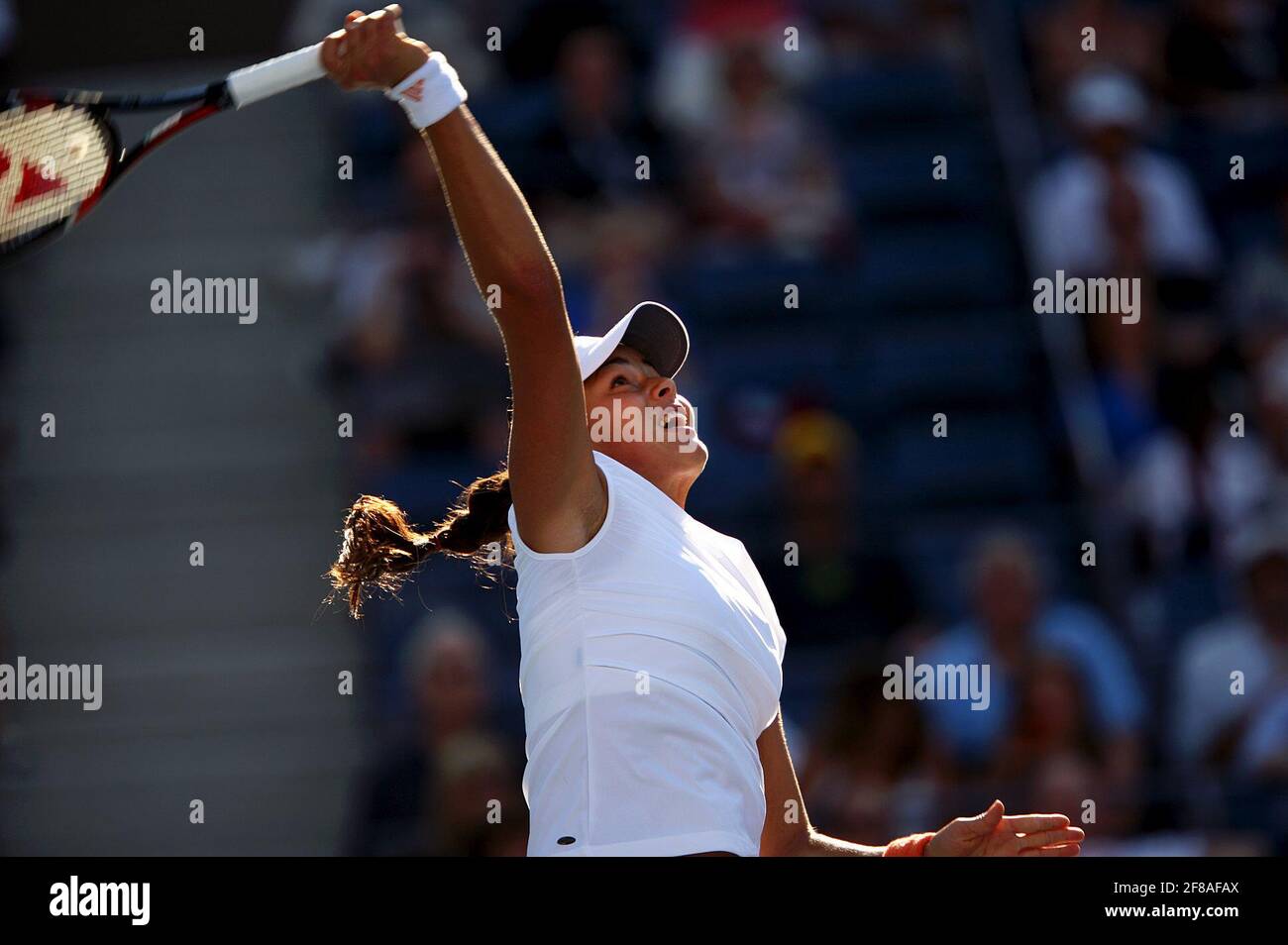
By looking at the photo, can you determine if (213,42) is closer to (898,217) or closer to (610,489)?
(898,217)

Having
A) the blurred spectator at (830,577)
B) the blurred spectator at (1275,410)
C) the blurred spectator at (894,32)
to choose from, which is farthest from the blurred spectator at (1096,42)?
the blurred spectator at (830,577)

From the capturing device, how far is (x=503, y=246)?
2797 millimetres

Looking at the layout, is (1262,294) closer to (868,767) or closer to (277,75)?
(868,767)

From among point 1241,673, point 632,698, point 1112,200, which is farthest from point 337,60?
point 1112,200

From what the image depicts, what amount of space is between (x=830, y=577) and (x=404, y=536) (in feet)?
9.46

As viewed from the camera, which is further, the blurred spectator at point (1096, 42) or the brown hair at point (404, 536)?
the blurred spectator at point (1096, 42)

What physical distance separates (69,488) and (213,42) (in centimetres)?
183

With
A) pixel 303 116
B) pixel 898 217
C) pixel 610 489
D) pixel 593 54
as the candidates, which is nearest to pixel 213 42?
pixel 303 116

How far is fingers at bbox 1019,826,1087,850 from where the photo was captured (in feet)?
10.1

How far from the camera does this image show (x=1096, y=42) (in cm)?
741

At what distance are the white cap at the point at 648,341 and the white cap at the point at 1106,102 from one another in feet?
13.2

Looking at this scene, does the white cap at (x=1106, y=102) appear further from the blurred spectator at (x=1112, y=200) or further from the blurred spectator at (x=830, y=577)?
the blurred spectator at (x=830, y=577)

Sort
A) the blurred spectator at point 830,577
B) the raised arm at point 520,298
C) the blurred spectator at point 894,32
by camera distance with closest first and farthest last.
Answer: the raised arm at point 520,298, the blurred spectator at point 830,577, the blurred spectator at point 894,32

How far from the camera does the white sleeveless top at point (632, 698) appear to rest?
286cm
